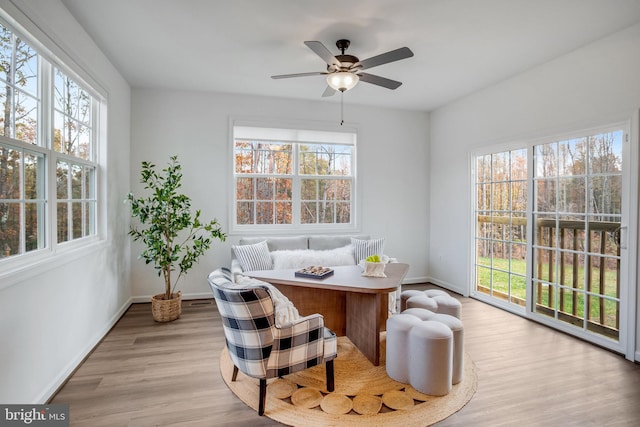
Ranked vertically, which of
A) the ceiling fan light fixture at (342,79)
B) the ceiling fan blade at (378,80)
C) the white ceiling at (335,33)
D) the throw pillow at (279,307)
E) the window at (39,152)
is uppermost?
the white ceiling at (335,33)

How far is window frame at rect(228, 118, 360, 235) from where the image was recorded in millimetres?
4590

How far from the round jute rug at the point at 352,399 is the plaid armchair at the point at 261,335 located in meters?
0.24

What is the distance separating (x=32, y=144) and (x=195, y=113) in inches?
97.9

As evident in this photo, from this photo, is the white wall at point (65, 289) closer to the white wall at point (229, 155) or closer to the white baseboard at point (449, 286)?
the white wall at point (229, 155)

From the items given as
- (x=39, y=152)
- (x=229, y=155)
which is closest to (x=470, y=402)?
(x=39, y=152)

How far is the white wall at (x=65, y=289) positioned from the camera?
73.1 inches

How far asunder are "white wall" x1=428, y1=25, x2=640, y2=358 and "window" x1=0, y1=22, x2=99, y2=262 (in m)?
4.56

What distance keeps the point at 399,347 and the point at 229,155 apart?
340 centimetres

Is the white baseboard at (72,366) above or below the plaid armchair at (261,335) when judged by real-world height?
below

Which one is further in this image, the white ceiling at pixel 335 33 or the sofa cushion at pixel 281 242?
the sofa cushion at pixel 281 242

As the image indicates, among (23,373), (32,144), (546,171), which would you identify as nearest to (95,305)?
(23,373)

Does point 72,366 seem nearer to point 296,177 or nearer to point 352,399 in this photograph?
point 352,399

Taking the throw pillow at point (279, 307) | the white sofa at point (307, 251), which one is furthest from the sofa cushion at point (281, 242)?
the throw pillow at point (279, 307)

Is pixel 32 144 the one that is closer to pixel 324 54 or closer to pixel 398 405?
pixel 324 54
